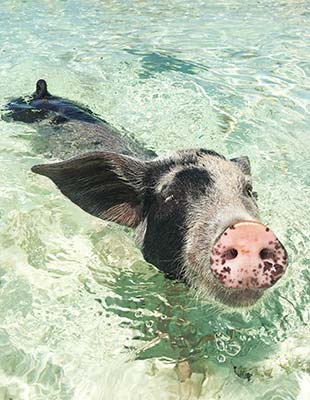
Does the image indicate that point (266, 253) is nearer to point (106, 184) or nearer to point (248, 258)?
point (248, 258)

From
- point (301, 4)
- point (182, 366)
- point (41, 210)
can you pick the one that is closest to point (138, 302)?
point (182, 366)

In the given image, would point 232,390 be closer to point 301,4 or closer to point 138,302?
point 138,302

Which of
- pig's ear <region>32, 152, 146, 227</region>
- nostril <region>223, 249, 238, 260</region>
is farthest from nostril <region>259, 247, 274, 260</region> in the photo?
pig's ear <region>32, 152, 146, 227</region>

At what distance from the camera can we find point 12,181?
464cm

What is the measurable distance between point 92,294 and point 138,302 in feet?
0.92

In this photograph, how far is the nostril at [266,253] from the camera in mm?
2439

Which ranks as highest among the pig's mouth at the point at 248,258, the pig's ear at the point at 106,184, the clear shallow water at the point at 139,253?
the pig's mouth at the point at 248,258

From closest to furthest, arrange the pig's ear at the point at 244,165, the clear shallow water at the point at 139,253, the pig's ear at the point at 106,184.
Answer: the clear shallow water at the point at 139,253, the pig's ear at the point at 106,184, the pig's ear at the point at 244,165

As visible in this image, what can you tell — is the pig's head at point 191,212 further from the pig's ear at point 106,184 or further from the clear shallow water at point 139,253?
the clear shallow water at point 139,253

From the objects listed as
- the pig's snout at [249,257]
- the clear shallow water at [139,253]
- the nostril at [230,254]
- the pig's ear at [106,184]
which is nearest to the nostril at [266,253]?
the pig's snout at [249,257]

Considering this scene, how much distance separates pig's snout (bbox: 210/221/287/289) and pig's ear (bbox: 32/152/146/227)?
1120 mm

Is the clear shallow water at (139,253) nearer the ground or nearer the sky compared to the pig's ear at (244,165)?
nearer the ground

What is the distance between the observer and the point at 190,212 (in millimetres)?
3029

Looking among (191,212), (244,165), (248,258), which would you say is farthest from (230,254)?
(244,165)
